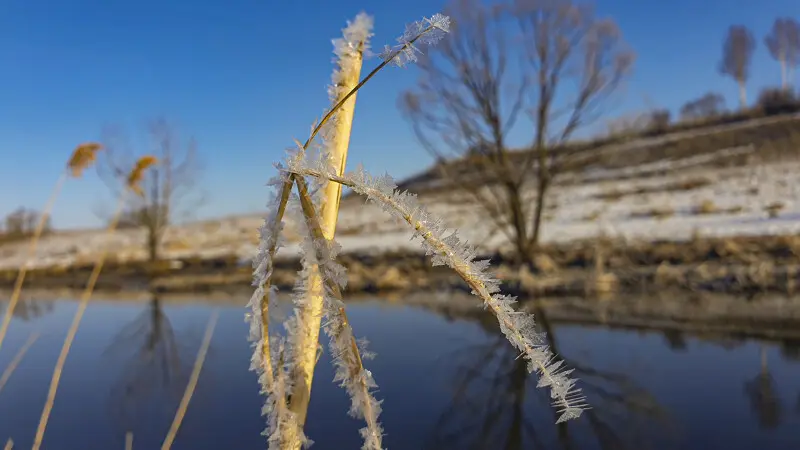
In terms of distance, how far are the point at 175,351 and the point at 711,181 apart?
1153 centimetres

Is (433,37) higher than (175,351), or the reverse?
(433,37)

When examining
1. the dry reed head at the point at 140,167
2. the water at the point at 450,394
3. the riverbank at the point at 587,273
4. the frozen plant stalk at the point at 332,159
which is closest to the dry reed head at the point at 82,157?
the dry reed head at the point at 140,167

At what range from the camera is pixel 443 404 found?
7.76 ft

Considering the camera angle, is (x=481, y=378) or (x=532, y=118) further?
(x=532, y=118)

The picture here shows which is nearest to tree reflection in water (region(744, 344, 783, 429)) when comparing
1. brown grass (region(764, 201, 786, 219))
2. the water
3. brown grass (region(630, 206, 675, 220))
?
the water

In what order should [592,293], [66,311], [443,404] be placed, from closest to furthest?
[443,404] < [592,293] < [66,311]

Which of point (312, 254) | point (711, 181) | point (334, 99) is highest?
point (711, 181)

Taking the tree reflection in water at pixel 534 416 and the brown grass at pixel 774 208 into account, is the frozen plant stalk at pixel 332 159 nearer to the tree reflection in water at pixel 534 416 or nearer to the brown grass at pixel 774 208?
the tree reflection in water at pixel 534 416

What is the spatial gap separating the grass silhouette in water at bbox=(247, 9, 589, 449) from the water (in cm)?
170

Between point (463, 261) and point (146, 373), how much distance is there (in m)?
3.09

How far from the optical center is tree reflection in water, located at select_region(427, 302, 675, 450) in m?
1.98

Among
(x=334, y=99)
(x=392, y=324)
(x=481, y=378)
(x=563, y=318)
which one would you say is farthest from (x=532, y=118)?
(x=334, y=99)

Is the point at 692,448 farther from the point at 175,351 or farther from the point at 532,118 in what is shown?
the point at 532,118

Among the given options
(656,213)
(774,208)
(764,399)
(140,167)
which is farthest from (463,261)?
(656,213)
